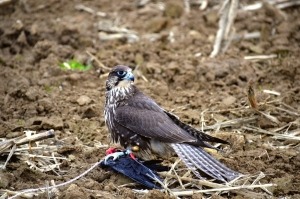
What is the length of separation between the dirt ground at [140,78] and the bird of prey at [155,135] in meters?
0.31

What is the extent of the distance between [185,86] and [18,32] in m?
2.63

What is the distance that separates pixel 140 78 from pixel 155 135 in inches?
97.8

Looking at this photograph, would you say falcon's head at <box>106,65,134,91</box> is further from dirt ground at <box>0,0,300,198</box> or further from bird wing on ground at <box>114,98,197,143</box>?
dirt ground at <box>0,0,300,198</box>

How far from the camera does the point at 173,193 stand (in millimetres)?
5414

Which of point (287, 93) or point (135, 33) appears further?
point (135, 33)

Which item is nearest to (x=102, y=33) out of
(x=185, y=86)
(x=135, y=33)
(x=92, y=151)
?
(x=135, y=33)

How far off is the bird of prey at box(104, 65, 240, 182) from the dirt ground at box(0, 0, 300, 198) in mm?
308

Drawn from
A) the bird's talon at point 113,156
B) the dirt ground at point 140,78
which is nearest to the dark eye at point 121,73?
the dirt ground at point 140,78

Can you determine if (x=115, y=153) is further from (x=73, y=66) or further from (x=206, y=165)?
(x=73, y=66)

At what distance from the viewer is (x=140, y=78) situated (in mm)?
8234

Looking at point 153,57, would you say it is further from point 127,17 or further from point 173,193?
point 173,193

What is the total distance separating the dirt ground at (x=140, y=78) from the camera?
5898mm

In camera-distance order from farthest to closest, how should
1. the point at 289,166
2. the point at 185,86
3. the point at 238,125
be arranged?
the point at 185,86, the point at 238,125, the point at 289,166

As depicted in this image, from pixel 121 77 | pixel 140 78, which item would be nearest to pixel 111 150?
pixel 121 77
